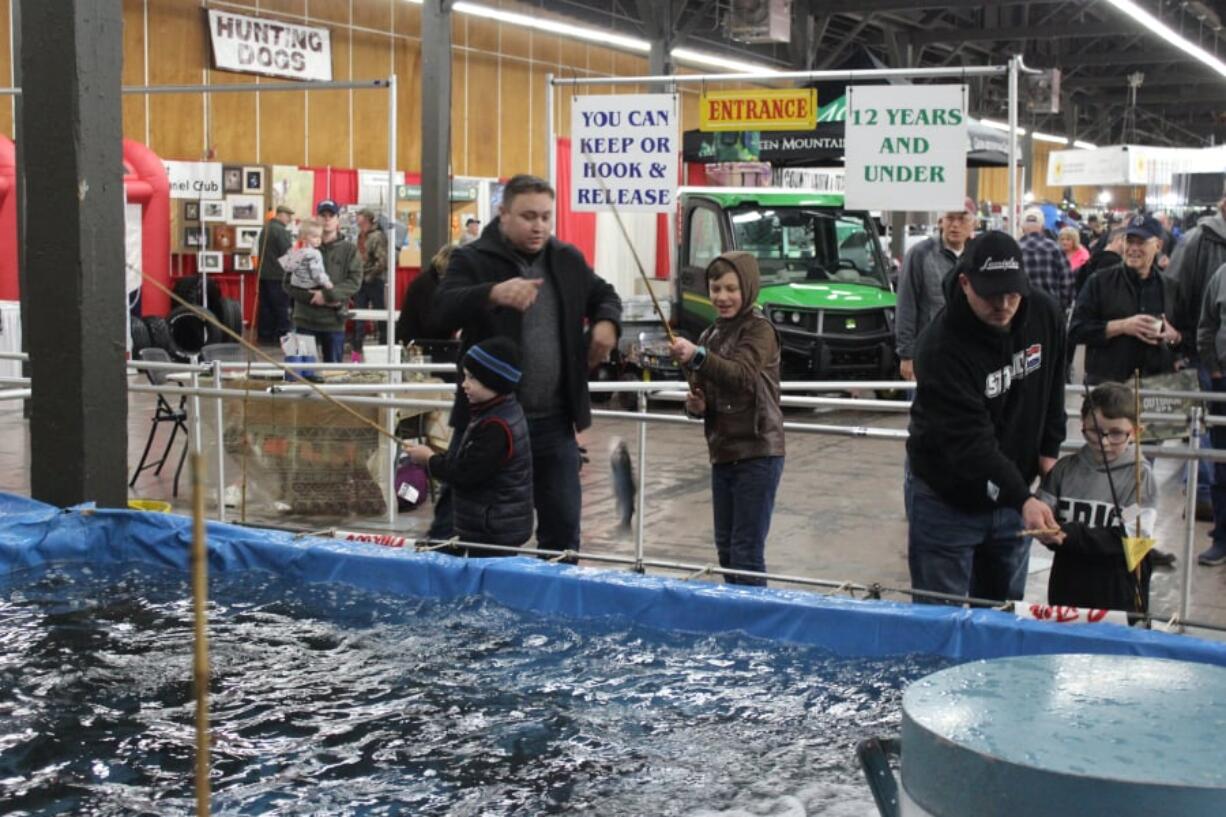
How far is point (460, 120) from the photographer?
1022 inches

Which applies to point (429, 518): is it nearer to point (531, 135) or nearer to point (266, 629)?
point (266, 629)

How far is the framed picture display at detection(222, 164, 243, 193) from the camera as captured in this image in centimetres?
2147

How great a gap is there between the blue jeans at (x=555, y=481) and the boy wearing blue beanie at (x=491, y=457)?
0.15 m

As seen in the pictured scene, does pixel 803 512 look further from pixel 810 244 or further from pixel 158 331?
pixel 158 331

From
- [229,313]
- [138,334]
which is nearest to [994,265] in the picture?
[138,334]

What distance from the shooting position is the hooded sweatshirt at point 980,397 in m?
4.36

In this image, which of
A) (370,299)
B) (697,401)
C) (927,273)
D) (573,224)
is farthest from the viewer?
(573,224)

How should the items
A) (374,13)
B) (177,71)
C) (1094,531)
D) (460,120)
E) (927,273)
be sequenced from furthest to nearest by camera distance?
(460,120) < (374,13) < (177,71) < (927,273) < (1094,531)

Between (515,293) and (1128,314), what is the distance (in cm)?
478

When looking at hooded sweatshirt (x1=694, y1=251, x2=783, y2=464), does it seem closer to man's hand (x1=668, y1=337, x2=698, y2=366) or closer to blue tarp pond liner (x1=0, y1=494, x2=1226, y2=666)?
man's hand (x1=668, y1=337, x2=698, y2=366)

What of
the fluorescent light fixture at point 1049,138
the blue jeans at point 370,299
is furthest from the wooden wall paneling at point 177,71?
the fluorescent light fixture at point 1049,138

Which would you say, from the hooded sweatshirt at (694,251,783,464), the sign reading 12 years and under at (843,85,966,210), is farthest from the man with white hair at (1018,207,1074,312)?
the hooded sweatshirt at (694,251,783,464)

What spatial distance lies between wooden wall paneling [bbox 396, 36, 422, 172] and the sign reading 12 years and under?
1731 centimetres

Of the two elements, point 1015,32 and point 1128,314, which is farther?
point 1015,32
